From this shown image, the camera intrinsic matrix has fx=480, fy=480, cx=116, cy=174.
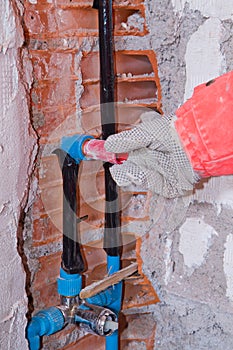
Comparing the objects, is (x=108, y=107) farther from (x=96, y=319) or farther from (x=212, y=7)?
(x=96, y=319)

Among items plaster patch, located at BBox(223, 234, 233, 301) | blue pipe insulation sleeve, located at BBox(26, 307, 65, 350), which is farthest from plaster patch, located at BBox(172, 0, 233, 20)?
blue pipe insulation sleeve, located at BBox(26, 307, 65, 350)

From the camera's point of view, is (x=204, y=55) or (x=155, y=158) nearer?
(x=155, y=158)

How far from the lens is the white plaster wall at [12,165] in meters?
0.91

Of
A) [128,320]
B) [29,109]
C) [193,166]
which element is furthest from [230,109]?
[128,320]

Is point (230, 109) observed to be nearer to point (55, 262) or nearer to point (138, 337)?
point (55, 262)

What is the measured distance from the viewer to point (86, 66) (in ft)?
3.56

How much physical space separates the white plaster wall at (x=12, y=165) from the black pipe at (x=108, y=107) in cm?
18

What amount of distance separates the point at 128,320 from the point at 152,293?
98 millimetres

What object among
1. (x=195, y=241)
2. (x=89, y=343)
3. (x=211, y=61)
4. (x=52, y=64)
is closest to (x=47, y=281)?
(x=89, y=343)

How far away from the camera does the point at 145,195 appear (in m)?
1.21

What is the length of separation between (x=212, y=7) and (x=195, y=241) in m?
0.53

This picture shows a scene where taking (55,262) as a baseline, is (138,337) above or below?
below

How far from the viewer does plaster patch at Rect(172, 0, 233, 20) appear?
1.02 metres

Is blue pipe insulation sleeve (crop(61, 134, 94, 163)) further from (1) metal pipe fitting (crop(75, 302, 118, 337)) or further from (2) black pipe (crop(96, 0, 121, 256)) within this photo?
(1) metal pipe fitting (crop(75, 302, 118, 337))
